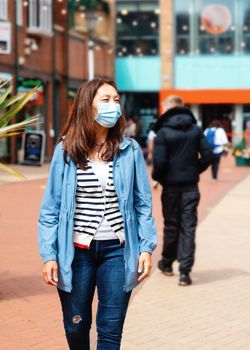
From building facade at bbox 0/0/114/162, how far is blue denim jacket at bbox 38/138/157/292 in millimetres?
21883

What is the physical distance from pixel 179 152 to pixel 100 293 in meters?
4.21

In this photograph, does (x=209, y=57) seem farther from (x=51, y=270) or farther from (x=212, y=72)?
(x=51, y=270)

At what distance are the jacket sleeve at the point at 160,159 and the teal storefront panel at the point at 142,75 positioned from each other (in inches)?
1505

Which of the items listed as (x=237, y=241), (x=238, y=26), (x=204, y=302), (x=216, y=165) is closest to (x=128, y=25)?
(x=238, y=26)

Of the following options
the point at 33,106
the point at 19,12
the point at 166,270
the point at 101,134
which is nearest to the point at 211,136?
the point at 19,12

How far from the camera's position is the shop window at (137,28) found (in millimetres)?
46594

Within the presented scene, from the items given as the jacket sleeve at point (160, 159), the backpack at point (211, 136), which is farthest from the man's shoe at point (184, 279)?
the backpack at point (211, 136)

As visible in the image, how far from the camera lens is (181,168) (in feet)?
27.8

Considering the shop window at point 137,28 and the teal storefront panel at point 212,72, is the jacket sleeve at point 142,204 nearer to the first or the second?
the shop window at point 137,28

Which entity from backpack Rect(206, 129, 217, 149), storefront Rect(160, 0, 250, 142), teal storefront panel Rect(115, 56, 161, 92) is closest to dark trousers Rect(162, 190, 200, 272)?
backpack Rect(206, 129, 217, 149)

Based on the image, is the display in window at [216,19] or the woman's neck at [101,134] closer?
the woman's neck at [101,134]

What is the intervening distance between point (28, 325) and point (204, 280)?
2.72 metres

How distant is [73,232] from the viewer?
4320 mm

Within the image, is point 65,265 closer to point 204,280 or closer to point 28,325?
point 28,325
